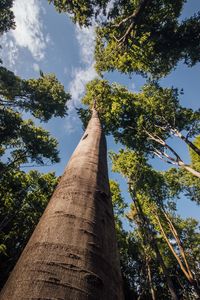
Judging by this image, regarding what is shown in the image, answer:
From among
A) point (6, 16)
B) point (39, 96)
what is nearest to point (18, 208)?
point (39, 96)

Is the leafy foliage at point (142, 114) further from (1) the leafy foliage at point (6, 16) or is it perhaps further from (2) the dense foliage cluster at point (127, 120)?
(1) the leafy foliage at point (6, 16)

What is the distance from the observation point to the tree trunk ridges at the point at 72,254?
1.00 meters

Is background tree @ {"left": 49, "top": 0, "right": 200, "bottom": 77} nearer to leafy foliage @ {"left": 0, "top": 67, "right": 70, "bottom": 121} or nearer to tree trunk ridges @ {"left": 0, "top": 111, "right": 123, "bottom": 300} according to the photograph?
leafy foliage @ {"left": 0, "top": 67, "right": 70, "bottom": 121}

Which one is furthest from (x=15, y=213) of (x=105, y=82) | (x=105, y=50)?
(x=105, y=50)

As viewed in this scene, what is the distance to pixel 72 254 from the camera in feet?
3.83

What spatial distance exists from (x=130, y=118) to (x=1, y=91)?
9.61m

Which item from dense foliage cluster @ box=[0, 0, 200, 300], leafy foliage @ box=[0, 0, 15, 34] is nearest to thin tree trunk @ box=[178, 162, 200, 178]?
dense foliage cluster @ box=[0, 0, 200, 300]

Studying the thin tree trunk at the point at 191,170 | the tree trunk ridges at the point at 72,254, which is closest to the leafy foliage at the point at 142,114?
the thin tree trunk at the point at 191,170

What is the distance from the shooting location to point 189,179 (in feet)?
61.1

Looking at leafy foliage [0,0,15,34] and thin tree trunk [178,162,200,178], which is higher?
leafy foliage [0,0,15,34]

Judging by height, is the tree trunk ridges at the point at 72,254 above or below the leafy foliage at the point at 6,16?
below

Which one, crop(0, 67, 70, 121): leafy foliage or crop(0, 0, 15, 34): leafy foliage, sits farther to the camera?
crop(0, 67, 70, 121): leafy foliage

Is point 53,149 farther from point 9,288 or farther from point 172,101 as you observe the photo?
point 9,288

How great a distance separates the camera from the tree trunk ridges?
1004mm
